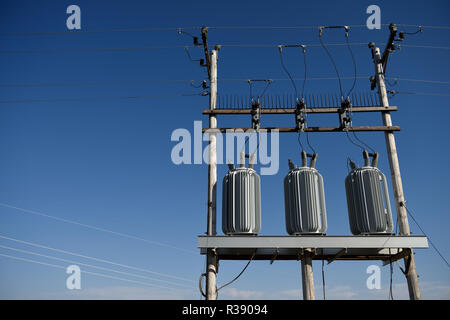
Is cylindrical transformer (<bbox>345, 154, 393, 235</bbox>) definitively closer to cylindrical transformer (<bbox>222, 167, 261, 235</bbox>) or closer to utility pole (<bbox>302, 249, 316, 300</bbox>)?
utility pole (<bbox>302, 249, 316, 300</bbox>)

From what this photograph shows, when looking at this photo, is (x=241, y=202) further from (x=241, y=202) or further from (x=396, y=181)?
(x=396, y=181)

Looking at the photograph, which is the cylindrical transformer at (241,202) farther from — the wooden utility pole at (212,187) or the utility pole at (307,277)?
the utility pole at (307,277)

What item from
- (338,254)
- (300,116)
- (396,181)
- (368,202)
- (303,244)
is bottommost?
(338,254)

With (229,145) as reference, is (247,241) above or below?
below

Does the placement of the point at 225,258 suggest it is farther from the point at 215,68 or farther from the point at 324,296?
the point at 215,68

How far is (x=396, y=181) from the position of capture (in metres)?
9.09

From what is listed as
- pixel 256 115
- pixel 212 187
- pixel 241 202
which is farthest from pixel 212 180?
pixel 256 115

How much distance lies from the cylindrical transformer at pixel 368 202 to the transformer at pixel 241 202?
8.06 ft

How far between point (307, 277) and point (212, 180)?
3.42 m

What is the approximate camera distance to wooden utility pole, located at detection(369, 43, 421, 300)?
26.7ft
